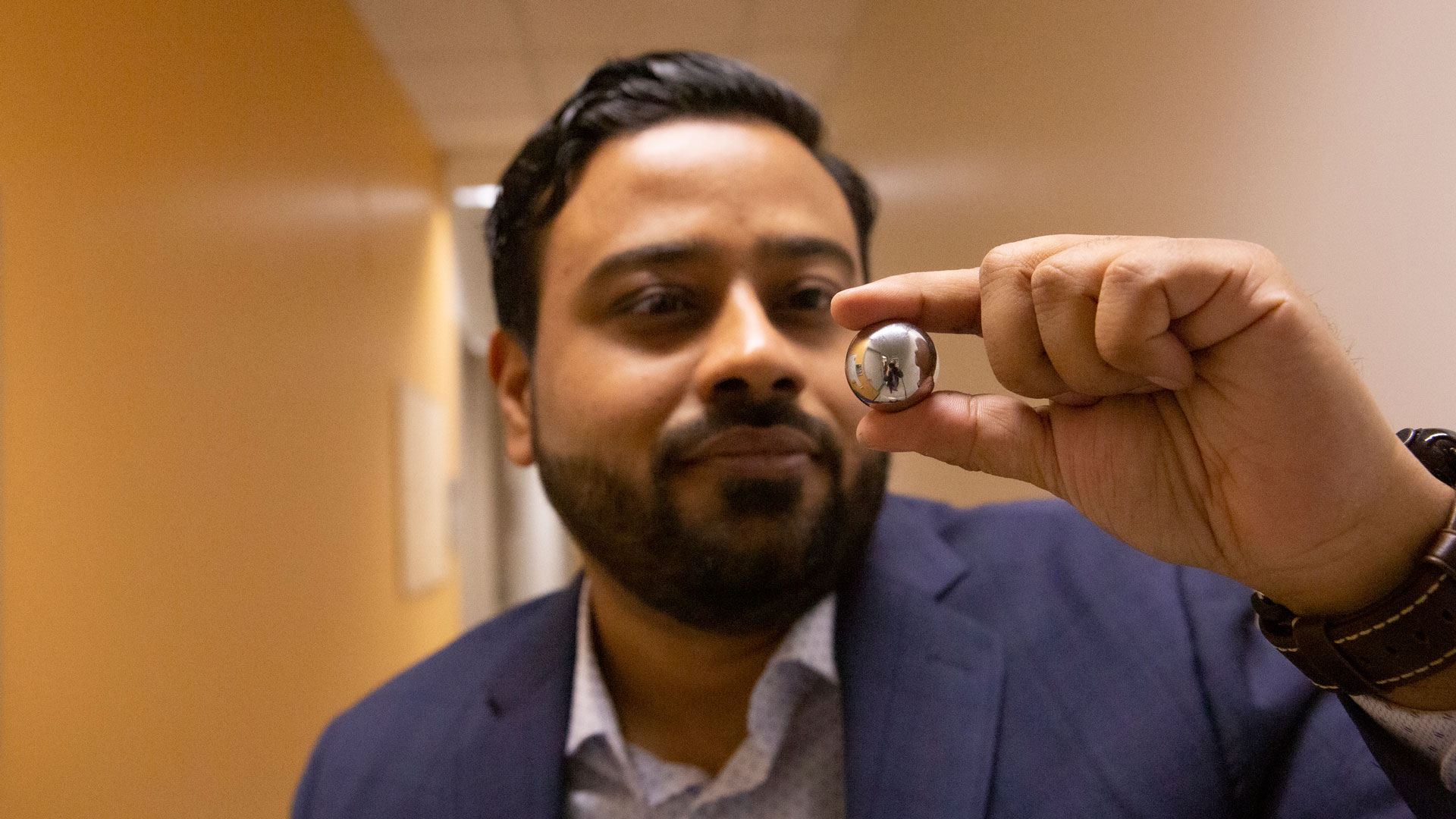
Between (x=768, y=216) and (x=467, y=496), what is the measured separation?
3.66m

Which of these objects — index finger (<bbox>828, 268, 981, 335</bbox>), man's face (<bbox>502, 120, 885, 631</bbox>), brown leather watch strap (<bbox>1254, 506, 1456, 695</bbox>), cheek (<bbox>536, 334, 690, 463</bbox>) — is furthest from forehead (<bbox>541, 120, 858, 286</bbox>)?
brown leather watch strap (<bbox>1254, 506, 1456, 695</bbox>)

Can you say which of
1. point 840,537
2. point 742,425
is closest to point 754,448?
point 742,425

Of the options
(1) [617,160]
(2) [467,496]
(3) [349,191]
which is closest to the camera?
(1) [617,160]

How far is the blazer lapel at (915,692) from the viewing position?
30.9 inches

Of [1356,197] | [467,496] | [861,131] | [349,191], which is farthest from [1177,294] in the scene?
[467,496]

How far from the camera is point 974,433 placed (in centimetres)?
54

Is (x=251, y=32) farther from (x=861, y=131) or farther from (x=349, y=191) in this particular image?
(x=861, y=131)

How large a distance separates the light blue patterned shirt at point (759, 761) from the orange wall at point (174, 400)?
18.5 inches

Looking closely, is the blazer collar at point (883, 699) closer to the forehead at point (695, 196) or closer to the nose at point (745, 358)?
the nose at point (745, 358)

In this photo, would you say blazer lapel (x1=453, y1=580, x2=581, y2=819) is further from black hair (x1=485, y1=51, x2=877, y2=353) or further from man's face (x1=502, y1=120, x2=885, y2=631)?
black hair (x1=485, y1=51, x2=877, y2=353)

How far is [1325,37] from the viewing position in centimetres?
60

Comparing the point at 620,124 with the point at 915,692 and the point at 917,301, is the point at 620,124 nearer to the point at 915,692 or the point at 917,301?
the point at 917,301

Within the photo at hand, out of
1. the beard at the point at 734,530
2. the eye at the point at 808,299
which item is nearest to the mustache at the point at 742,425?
the beard at the point at 734,530

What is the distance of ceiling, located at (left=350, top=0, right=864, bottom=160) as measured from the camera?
1425mm
